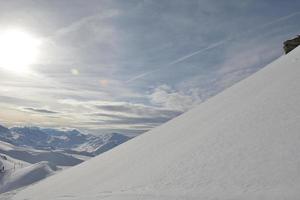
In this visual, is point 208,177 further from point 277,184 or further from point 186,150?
point 186,150

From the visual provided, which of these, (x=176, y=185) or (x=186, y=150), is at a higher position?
(x=186, y=150)

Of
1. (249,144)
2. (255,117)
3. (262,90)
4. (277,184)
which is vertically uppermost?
(262,90)

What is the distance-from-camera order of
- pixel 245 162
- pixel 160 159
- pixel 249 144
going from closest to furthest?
1. pixel 245 162
2. pixel 249 144
3. pixel 160 159

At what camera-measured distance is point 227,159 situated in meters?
20.8

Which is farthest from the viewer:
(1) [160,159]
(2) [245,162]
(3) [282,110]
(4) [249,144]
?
(1) [160,159]

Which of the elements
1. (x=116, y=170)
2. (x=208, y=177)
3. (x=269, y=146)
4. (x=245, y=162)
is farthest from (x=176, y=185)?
(x=116, y=170)

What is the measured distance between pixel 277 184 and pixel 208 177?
480 cm

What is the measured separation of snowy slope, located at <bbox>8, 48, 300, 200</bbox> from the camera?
54.6 ft

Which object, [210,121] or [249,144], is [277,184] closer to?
[249,144]

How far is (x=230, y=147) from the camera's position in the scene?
22.6 metres

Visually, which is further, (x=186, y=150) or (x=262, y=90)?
(x=262, y=90)

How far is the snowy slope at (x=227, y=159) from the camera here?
16656 mm

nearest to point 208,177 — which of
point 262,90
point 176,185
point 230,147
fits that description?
point 176,185

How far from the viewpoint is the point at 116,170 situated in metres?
32.0
